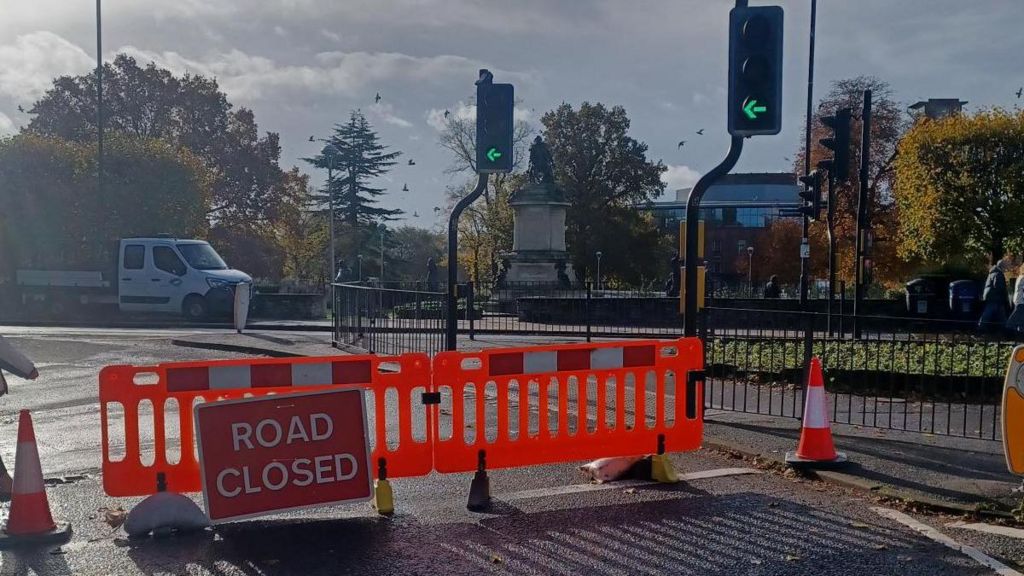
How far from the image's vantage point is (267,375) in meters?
5.60

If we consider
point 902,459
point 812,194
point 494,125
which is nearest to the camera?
point 902,459

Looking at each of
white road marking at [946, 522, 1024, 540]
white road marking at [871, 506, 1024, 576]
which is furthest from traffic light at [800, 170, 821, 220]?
white road marking at [946, 522, 1024, 540]

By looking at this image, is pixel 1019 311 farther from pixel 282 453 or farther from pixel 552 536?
pixel 282 453

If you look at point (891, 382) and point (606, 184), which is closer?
point (891, 382)

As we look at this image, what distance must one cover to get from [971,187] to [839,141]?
19.7 m

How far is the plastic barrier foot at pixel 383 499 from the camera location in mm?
5656

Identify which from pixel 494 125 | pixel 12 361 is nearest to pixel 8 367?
pixel 12 361

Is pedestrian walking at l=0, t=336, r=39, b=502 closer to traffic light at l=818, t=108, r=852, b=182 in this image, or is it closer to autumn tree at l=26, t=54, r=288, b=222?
traffic light at l=818, t=108, r=852, b=182

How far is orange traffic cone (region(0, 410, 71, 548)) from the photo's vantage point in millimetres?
5078

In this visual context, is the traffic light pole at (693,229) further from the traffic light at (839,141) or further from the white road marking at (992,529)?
the traffic light at (839,141)

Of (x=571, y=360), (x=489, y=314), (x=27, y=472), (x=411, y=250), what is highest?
(x=411, y=250)

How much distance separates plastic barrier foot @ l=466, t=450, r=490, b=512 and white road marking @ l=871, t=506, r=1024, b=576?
8.39 ft

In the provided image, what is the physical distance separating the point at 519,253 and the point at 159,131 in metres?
30.1

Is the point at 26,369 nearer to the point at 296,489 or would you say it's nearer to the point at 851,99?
the point at 296,489
